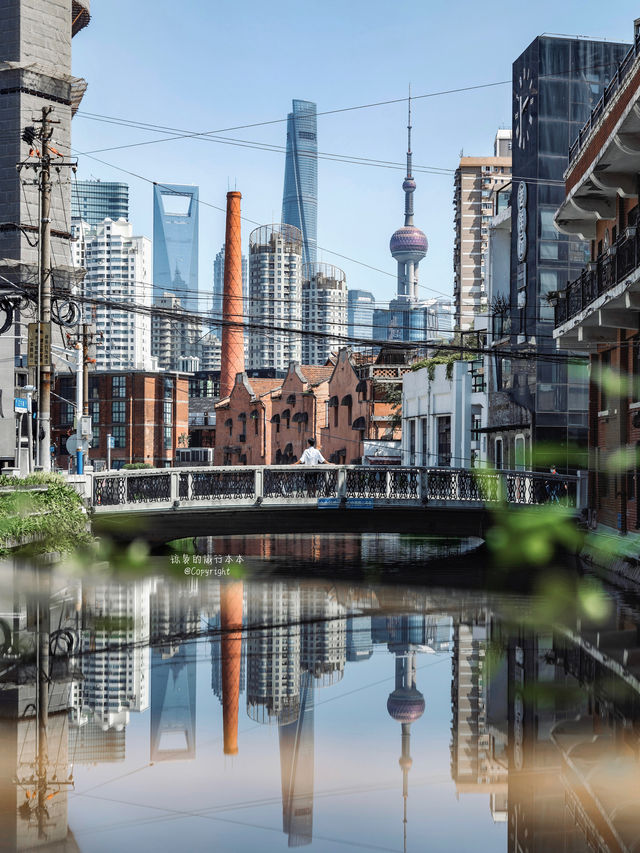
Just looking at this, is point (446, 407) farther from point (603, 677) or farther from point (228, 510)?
point (603, 677)

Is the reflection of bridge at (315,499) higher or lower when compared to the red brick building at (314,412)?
lower

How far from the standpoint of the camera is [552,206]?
128 feet

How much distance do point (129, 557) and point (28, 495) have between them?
8273mm

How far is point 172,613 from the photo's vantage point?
1739 centimetres

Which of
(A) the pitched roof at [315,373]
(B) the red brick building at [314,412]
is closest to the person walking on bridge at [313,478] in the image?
(B) the red brick building at [314,412]

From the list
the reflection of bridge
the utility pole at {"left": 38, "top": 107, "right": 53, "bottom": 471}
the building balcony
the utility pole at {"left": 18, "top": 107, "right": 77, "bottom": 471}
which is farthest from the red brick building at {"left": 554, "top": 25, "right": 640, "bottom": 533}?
the utility pole at {"left": 38, "top": 107, "right": 53, "bottom": 471}

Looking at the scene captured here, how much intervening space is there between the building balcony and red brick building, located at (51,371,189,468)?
85.9m

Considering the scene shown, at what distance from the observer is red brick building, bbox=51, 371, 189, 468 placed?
111688 millimetres

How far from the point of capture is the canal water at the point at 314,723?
6.81 meters

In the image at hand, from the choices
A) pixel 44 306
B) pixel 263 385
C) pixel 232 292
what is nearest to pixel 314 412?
pixel 263 385

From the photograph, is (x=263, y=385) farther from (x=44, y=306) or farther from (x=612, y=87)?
(x=612, y=87)

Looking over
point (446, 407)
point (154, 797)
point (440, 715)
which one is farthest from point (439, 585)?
point (446, 407)

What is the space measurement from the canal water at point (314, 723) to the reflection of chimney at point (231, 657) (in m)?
0.05

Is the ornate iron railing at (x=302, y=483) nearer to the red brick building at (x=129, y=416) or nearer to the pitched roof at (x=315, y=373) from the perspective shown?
the pitched roof at (x=315, y=373)
